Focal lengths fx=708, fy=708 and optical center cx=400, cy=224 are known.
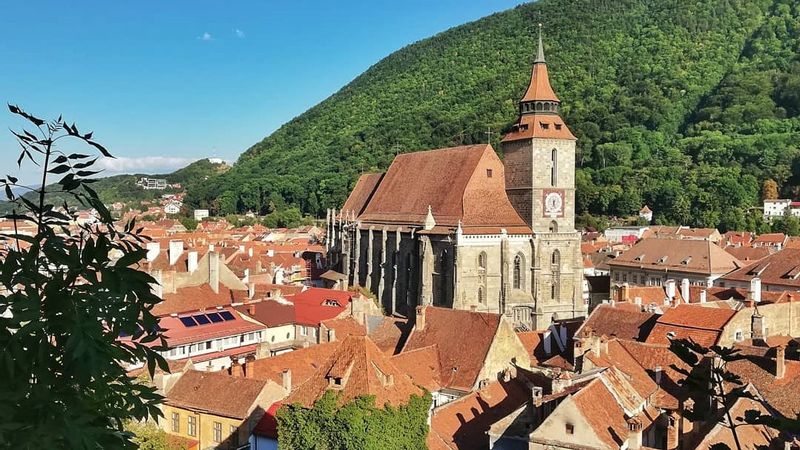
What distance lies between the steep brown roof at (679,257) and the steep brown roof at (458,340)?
4566 cm

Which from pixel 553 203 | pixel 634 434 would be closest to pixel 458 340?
pixel 634 434

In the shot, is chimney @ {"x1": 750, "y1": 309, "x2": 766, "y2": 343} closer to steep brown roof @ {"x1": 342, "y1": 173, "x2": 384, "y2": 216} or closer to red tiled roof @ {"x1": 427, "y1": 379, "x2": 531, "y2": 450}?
red tiled roof @ {"x1": 427, "y1": 379, "x2": 531, "y2": 450}

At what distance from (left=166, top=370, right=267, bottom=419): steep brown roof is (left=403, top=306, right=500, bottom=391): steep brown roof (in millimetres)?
8082

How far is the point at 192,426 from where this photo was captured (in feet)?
92.7

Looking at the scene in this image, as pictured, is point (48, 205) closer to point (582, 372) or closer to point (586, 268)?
point (582, 372)

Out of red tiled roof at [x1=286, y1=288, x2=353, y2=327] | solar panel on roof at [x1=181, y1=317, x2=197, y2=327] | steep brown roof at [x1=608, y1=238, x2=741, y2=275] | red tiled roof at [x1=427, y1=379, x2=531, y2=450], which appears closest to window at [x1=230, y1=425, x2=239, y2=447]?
red tiled roof at [x1=427, y1=379, x2=531, y2=450]

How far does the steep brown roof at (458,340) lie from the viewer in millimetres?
30172

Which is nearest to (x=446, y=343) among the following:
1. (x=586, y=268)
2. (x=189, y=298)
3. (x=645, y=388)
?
(x=645, y=388)

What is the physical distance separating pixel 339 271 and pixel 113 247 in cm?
6193

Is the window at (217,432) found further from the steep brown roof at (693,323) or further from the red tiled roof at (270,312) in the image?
the steep brown roof at (693,323)

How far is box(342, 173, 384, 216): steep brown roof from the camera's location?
220 ft

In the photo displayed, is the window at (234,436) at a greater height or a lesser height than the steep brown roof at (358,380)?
lesser

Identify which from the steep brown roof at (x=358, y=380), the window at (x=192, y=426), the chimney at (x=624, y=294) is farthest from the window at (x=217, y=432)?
the chimney at (x=624, y=294)

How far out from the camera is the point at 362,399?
21.7m
